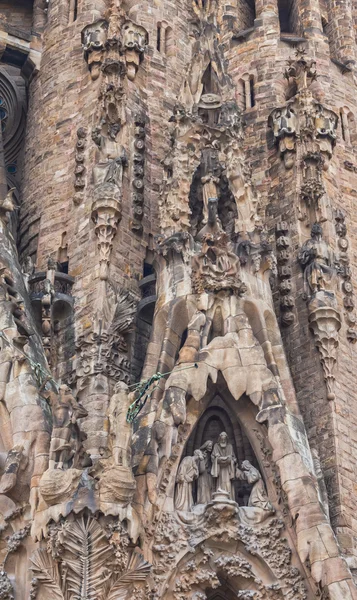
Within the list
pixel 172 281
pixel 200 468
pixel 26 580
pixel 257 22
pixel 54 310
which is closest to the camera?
pixel 26 580

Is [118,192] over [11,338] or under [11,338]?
over

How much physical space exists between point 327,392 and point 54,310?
4870mm

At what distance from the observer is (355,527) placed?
59.8 ft

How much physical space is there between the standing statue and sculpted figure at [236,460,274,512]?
434 mm

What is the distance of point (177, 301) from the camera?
739 inches

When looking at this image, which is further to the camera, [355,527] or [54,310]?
[54,310]

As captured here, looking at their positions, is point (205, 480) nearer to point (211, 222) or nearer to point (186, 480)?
point (186, 480)

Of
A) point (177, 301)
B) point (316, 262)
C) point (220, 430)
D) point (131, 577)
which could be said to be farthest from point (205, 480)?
point (316, 262)

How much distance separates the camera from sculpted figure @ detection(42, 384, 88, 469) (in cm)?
1661

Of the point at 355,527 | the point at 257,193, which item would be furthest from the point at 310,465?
the point at 257,193

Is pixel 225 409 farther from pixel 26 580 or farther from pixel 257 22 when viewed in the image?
pixel 257 22

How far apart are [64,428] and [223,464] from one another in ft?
7.96

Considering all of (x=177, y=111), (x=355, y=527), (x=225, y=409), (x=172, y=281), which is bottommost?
(x=355, y=527)

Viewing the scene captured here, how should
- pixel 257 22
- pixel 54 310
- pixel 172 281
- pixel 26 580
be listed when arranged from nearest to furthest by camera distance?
pixel 26 580 → pixel 172 281 → pixel 54 310 → pixel 257 22
